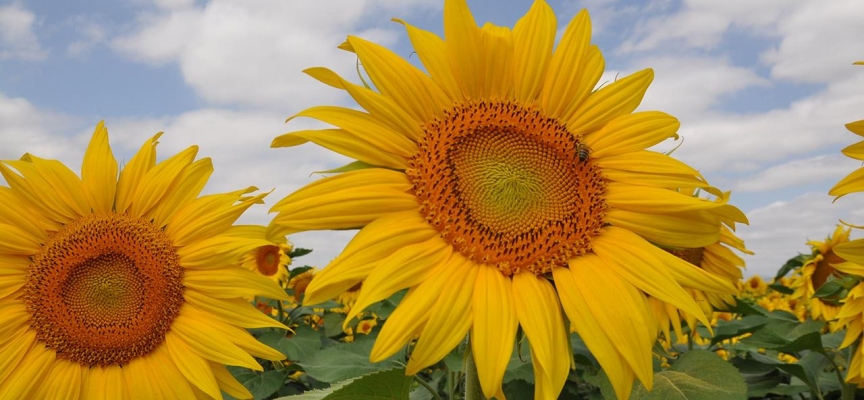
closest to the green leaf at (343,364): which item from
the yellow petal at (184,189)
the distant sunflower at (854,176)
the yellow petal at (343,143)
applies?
the yellow petal at (184,189)

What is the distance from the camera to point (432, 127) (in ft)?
8.30

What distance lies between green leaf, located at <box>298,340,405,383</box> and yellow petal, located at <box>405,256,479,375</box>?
122cm

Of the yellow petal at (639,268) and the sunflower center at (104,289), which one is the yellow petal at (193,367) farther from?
the yellow petal at (639,268)

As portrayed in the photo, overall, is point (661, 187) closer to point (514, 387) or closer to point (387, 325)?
point (387, 325)

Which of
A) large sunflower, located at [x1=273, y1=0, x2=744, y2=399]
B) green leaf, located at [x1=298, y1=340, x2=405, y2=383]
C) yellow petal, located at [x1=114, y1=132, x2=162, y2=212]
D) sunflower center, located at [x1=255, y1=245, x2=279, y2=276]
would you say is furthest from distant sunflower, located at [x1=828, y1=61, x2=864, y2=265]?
sunflower center, located at [x1=255, y1=245, x2=279, y2=276]

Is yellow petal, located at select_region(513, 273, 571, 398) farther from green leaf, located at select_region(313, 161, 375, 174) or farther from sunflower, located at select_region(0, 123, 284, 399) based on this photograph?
sunflower, located at select_region(0, 123, 284, 399)

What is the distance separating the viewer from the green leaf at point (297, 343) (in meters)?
5.04

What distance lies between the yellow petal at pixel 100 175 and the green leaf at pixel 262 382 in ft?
4.98

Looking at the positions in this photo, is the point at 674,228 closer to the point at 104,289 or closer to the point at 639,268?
the point at 639,268

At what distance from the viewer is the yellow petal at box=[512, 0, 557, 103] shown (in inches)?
103

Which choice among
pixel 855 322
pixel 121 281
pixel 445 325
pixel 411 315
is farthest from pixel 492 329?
pixel 855 322

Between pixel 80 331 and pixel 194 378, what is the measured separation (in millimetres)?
699

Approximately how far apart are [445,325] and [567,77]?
107 cm

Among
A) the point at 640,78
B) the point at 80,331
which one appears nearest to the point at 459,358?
the point at 640,78
